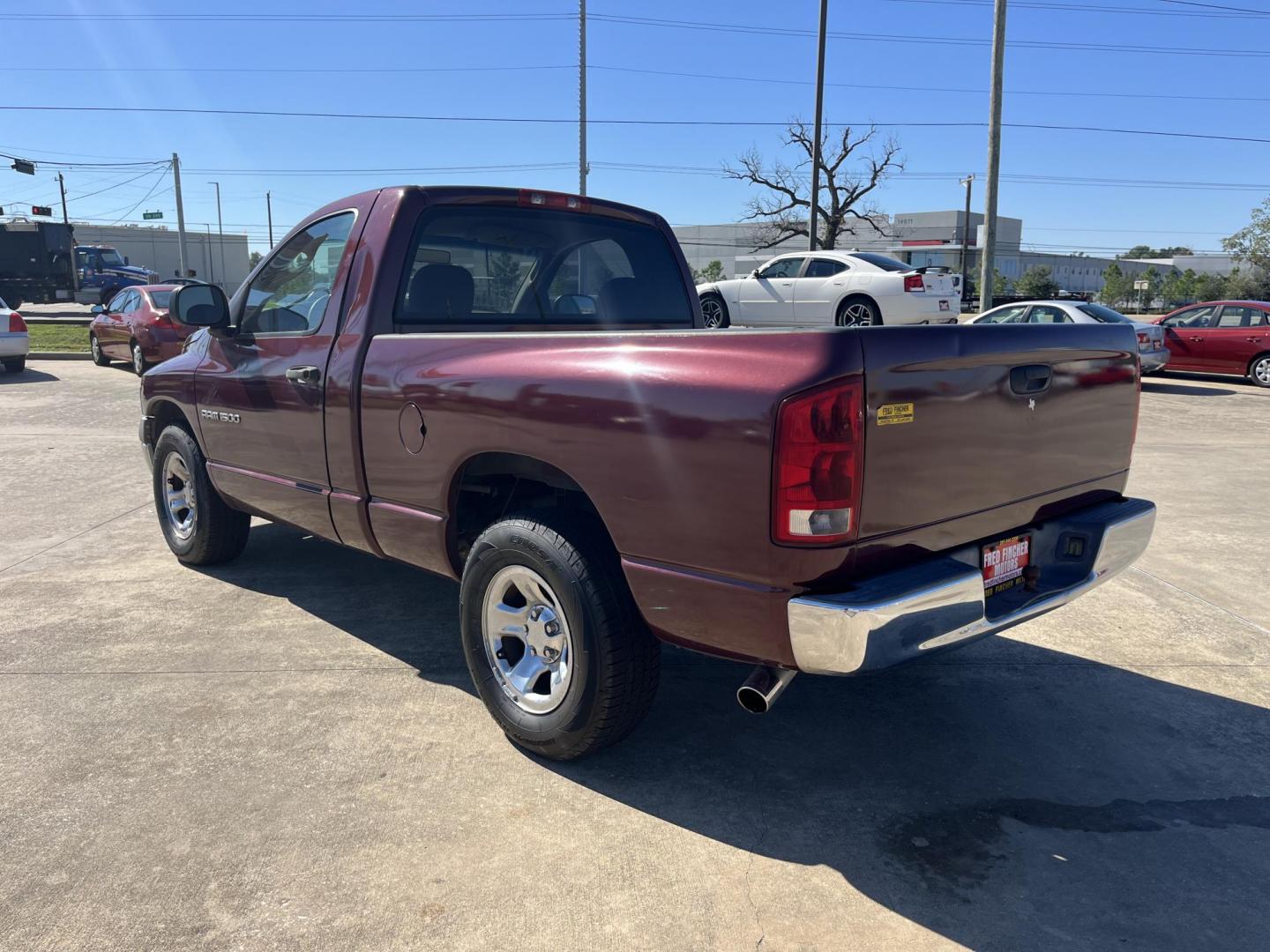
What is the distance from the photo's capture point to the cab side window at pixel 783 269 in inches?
623

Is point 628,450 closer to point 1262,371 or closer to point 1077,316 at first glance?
point 1077,316

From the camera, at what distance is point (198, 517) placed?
5410mm

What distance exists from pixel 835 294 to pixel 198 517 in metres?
11.6

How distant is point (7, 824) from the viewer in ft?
9.69

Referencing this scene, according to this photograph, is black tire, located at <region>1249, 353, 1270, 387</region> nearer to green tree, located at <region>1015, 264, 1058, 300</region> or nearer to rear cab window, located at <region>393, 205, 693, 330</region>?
rear cab window, located at <region>393, 205, 693, 330</region>

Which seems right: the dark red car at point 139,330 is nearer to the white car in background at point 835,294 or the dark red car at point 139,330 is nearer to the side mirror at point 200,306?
the white car in background at point 835,294

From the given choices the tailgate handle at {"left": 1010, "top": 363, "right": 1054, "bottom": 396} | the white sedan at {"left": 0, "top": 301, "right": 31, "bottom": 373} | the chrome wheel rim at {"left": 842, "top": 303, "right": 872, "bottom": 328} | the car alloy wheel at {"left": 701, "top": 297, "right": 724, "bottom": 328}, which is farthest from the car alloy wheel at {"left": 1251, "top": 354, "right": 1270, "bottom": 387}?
the white sedan at {"left": 0, "top": 301, "right": 31, "bottom": 373}

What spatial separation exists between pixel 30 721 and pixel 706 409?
9.63 ft

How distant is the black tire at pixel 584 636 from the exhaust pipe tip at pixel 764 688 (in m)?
0.43


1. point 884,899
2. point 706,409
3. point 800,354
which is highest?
point 800,354

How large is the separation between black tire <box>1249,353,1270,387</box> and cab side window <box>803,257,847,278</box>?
8197 millimetres

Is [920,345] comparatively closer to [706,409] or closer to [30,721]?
[706,409]

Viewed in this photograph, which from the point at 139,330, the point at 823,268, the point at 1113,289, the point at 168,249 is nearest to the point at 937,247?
the point at 1113,289

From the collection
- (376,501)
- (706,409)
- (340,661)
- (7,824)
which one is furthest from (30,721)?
(706,409)
